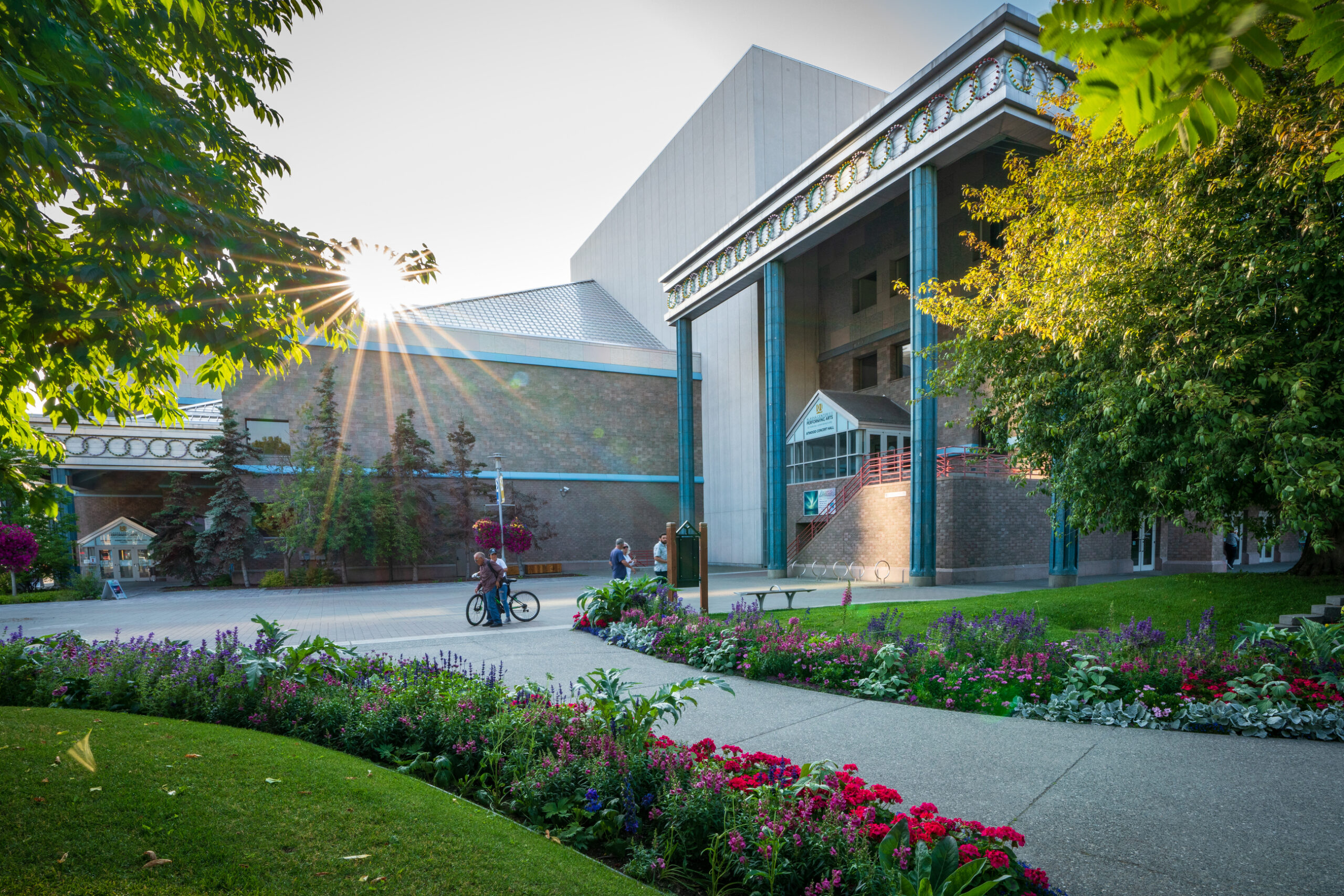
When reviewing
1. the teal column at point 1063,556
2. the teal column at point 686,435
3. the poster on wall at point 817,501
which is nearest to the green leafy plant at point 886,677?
the teal column at point 1063,556

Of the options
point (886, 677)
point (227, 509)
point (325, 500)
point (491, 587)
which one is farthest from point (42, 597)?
point (886, 677)

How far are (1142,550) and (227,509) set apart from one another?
1424 inches

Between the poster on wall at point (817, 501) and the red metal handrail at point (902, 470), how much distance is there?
0.46ft

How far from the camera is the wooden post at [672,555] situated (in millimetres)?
15305

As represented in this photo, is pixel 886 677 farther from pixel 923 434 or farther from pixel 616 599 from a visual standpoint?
pixel 923 434

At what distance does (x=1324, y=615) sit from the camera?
9.16 metres

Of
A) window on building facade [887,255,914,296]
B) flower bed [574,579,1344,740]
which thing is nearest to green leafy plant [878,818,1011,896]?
flower bed [574,579,1344,740]

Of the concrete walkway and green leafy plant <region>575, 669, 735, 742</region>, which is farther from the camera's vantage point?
green leafy plant <region>575, 669, 735, 742</region>

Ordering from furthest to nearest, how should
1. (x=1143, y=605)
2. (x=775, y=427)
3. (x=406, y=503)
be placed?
(x=406, y=503) < (x=775, y=427) < (x=1143, y=605)

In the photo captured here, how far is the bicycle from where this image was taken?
553 inches

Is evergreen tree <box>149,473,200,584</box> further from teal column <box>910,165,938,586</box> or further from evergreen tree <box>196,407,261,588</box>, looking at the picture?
teal column <box>910,165,938,586</box>

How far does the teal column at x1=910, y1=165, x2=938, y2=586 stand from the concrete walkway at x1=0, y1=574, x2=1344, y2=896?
12616 millimetres

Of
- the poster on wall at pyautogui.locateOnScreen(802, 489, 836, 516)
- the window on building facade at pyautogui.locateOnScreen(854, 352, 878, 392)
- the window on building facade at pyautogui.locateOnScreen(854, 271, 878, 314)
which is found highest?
the window on building facade at pyautogui.locateOnScreen(854, 271, 878, 314)

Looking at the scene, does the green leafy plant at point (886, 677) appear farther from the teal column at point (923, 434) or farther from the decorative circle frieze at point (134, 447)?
the decorative circle frieze at point (134, 447)
